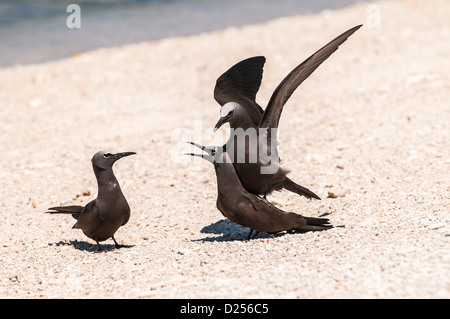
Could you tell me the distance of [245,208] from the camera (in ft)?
16.8

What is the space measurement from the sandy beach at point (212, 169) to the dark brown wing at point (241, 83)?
3.27 ft

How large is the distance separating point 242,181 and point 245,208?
35cm

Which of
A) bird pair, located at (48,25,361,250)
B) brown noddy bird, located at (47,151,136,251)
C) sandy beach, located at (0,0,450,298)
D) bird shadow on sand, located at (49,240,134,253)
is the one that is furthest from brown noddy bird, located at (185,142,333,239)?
bird shadow on sand, located at (49,240,134,253)

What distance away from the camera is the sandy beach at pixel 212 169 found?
417cm

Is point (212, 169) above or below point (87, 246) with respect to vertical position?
above

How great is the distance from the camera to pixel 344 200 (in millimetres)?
6000

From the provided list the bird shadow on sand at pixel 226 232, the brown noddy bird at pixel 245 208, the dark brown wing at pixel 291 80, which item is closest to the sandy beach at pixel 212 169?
the bird shadow on sand at pixel 226 232

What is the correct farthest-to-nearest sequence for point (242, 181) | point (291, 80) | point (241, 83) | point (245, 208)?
point (241, 83)
point (242, 181)
point (291, 80)
point (245, 208)

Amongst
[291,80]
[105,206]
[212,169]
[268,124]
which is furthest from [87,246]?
[291,80]

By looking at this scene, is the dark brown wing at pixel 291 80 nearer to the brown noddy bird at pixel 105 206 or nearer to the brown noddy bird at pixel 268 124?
the brown noddy bird at pixel 268 124

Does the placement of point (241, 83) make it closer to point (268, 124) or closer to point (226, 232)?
point (268, 124)

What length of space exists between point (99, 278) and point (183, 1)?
1642cm

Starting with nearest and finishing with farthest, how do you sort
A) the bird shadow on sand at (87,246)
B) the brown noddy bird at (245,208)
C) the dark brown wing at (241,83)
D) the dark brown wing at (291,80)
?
the brown noddy bird at (245,208), the dark brown wing at (291,80), the bird shadow on sand at (87,246), the dark brown wing at (241,83)

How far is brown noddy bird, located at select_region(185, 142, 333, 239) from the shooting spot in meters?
5.12
